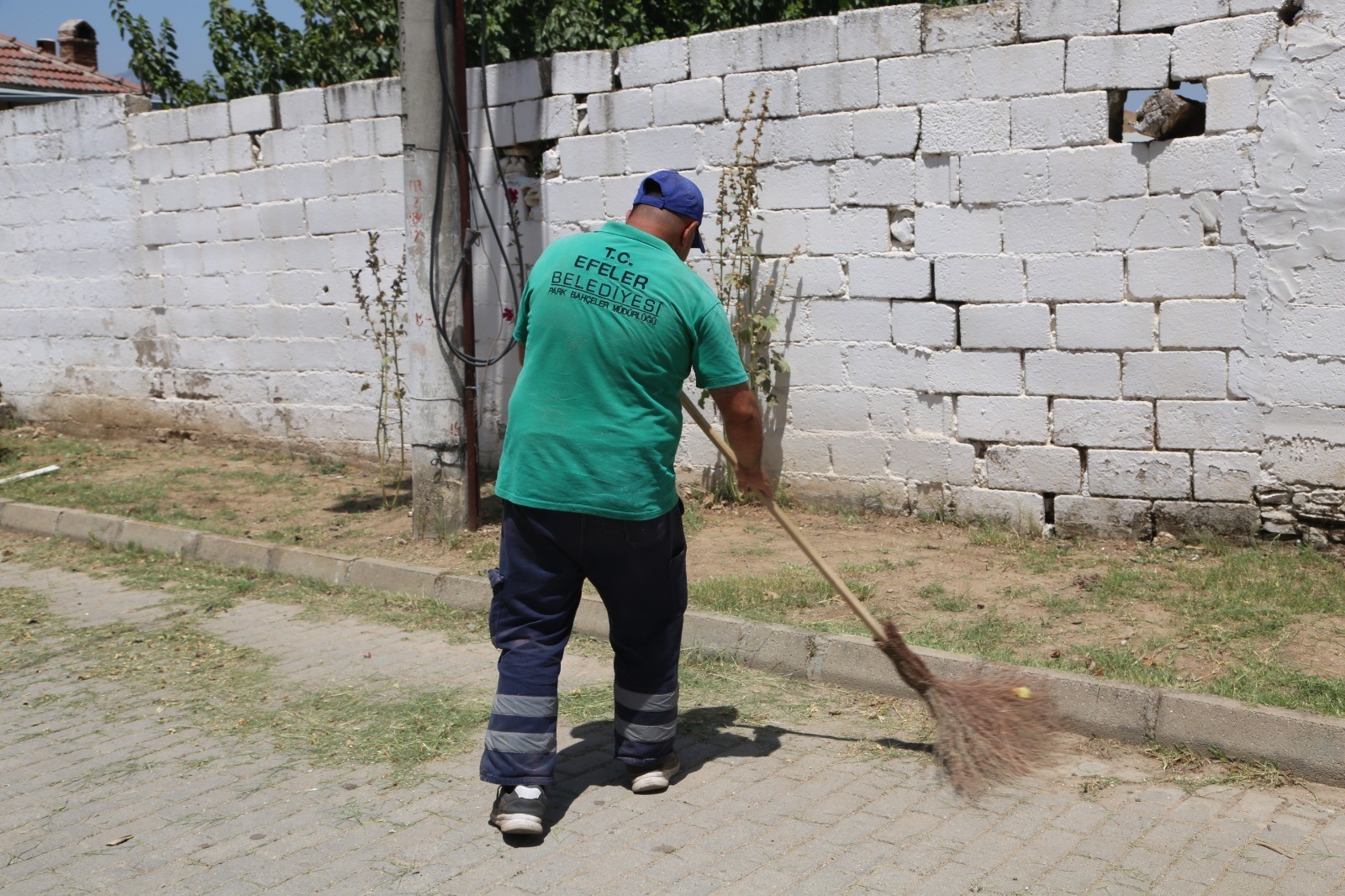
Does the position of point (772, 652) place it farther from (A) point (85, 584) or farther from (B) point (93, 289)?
(B) point (93, 289)

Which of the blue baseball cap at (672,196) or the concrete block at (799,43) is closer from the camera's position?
the blue baseball cap at (672,196)

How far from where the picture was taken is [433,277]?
7.21m

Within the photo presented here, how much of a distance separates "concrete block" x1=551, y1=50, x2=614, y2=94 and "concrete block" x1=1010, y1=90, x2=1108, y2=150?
286 cm

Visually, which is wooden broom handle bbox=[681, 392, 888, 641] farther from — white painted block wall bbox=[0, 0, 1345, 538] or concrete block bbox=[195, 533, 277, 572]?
concrete block bbox=[195, 533, 277, 572]

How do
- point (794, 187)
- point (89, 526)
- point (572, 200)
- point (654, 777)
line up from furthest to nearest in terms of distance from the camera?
point (572, 200) → point (89, 526) → point (794, 187) → point (654, 777)

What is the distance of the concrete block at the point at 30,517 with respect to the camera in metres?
8.50

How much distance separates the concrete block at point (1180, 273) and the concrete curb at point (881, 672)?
2.68m

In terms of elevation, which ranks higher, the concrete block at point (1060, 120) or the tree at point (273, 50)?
the tree at point (273, 50)

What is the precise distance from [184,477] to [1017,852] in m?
7.89

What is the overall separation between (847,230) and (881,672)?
132 inches

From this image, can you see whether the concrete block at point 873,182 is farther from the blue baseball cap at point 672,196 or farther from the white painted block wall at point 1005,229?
the blue baseball cap at point 672,196

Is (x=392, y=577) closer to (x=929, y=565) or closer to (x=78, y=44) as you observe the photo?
(x=929, y=565)

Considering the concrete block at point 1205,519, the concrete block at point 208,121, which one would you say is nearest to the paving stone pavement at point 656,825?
the concrete block at point 1205,519

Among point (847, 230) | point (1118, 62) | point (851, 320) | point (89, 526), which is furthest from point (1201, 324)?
point (89, 526)
